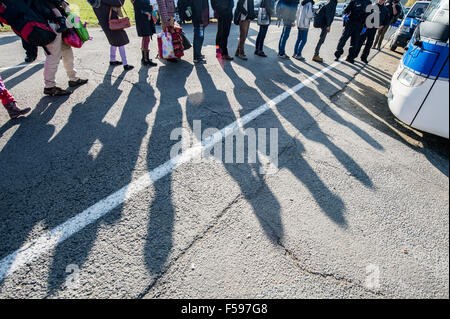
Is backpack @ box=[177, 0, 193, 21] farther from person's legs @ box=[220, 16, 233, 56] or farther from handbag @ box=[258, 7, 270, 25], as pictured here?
handbag @ box=[258, 7, 270, 25]

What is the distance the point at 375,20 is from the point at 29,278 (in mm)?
8187

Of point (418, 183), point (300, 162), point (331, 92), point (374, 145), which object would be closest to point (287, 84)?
point (331, 92)

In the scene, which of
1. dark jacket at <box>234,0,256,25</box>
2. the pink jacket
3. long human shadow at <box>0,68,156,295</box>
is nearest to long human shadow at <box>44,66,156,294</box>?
long human shadow at <box>0,68,156,295</box>

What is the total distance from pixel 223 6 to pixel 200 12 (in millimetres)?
608

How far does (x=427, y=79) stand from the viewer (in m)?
2.12

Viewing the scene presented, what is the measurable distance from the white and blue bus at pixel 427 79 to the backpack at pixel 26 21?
4.46m

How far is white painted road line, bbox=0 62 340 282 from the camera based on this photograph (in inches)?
68.2

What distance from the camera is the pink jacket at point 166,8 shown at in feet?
15.5

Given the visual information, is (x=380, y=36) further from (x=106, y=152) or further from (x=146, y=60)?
(x=106, y=152)

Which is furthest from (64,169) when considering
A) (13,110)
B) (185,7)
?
(185,7)

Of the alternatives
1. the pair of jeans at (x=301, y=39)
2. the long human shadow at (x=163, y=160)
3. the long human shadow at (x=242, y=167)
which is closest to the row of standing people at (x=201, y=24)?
the pair of jeans at (x=301, y=39)

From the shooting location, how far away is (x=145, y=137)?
3.07 m

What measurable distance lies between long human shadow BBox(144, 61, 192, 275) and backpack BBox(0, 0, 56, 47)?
1.77 m

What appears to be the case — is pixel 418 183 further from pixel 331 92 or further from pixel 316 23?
pixel 316 23
